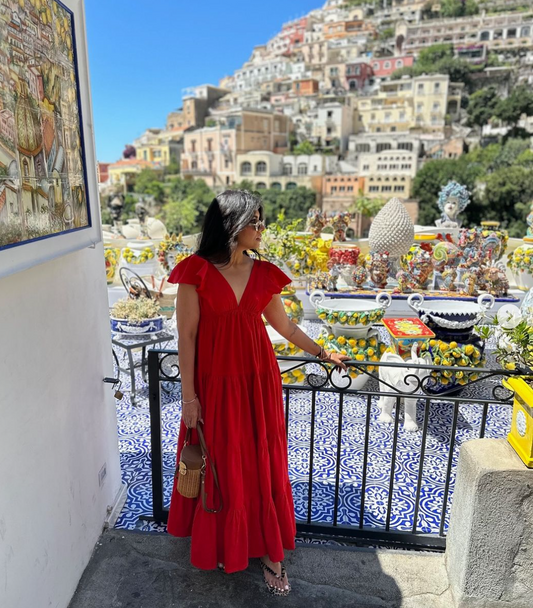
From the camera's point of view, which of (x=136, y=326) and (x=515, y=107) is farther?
(x=515, y=107)

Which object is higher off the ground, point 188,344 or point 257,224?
point 257,224

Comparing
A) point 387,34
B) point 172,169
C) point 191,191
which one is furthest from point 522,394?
point 387,34

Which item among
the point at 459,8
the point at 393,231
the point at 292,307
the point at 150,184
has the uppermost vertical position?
the point at 459,8

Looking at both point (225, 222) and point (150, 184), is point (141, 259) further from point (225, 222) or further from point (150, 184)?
point (150, 184)

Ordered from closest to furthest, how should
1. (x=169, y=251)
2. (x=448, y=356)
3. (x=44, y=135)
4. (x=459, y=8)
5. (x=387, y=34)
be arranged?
(x=44, y=135) → (x=448, y=356) → (x=169, y=251) → (x=459, y=8) → (x=387, y=34)

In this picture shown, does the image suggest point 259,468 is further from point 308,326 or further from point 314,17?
point 314,17

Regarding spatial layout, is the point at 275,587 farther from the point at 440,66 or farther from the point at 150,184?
the point at 440,66

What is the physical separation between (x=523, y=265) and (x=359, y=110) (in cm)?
5034

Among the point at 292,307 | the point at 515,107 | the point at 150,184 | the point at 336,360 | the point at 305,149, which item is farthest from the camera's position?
the point at 150,184

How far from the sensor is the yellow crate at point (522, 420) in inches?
62.0

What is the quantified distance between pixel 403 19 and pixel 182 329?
249 feet

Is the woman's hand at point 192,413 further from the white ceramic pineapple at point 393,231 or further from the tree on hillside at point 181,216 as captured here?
the tree on hillside at point 181,216

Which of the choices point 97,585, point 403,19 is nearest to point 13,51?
point 97,585

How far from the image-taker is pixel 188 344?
165 centimetres
